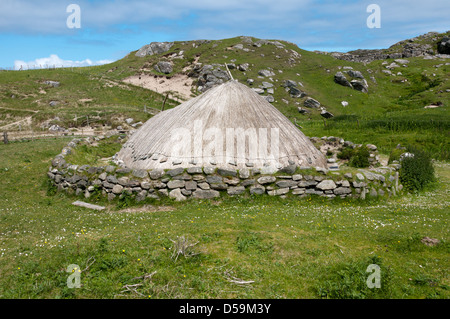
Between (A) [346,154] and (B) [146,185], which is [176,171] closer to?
(B) [146,185]

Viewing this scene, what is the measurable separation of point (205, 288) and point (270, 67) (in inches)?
2653

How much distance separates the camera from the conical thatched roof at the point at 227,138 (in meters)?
14.2

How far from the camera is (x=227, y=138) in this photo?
14.7 metres

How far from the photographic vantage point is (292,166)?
13367mm

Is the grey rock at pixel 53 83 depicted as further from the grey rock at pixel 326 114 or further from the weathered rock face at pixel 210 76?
the grey rock at pixel 326 114

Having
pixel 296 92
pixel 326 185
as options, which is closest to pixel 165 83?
pixel 296 92

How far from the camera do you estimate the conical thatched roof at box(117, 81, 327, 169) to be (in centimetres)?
1423

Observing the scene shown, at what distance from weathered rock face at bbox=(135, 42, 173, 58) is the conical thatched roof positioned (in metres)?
75.2

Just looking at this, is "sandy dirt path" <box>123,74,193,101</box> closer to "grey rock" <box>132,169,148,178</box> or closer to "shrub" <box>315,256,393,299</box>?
"grey rock" <box>132,169,148,178</box>

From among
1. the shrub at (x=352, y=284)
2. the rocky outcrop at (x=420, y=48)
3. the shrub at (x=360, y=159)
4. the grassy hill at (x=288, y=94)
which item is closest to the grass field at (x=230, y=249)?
the shrub at (x=352, y=284)

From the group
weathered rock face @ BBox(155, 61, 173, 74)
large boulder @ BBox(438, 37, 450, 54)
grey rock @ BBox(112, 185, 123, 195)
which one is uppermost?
large boulder @ BBox(438, 37, 450, 54)

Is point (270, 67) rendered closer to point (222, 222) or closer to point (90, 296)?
point (222, 222)

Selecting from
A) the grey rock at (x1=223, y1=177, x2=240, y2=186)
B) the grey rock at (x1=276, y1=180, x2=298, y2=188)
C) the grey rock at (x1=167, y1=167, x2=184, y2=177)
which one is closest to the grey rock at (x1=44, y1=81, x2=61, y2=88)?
the grey rock at (x1=167, y1=167, x2=184, y2=177)

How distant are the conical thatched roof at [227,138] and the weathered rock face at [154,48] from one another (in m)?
75.2
